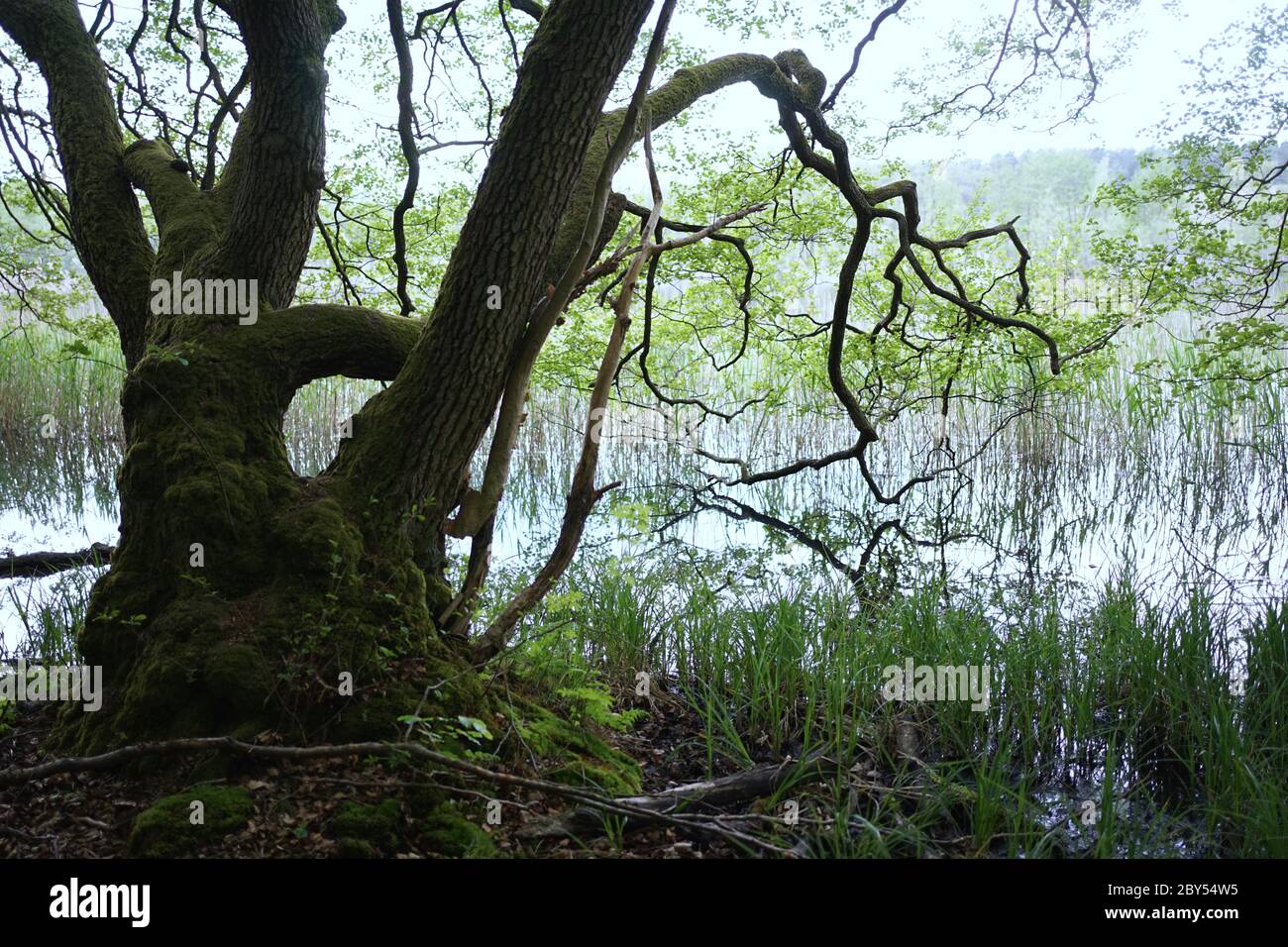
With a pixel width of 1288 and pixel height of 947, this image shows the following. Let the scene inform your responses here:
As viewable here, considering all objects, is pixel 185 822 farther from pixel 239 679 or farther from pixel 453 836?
pixel 453 836

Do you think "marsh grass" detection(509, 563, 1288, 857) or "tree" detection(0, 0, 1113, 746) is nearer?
"marsh grass" detection(509, 563, 1288, 857)

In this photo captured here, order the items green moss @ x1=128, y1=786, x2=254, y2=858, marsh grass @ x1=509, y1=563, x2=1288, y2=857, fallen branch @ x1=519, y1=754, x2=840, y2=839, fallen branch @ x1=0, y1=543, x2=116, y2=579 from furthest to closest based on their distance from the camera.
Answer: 1. fallen branch @ x1=0, y1=543, x2=116, y2=579
2. marsh grass @ x1=509, y1=563, x2=1288, y2=857
3. fallen branch @ x1=519, y1=754, x2=840, y2=839
4. green moss @ x1=128, y1=786, x2=254, y2=858

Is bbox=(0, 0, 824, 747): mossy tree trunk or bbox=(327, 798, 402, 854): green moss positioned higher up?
bbox=(0, 0, 824, 747): mossy tree trunk

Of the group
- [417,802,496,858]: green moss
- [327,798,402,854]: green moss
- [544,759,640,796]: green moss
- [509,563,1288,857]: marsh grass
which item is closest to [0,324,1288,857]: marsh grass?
[509,563,1288,857]: marsh grass

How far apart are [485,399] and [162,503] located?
1004 millimetres

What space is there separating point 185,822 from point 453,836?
23.6 inches

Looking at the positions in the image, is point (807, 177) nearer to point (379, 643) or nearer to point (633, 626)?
point (633, 626)

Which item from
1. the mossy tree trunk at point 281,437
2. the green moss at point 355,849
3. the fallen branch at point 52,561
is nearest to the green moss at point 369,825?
the green moss at point 355,849

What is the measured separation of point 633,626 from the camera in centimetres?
404

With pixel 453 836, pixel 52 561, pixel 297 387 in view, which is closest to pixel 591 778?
pixel 453 836

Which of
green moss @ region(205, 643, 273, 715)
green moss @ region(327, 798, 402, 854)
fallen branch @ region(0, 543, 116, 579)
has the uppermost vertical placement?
fallen branch @ region(0, 543, 116, 579)

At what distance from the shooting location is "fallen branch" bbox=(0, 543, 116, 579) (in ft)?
16.5

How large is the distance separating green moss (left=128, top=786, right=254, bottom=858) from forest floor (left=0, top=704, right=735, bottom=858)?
0.02 meters

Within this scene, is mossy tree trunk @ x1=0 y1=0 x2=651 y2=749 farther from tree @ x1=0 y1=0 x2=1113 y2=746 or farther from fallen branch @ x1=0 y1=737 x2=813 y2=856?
fallen branch @ x1=0 y1=737 x2=813 y2=856
